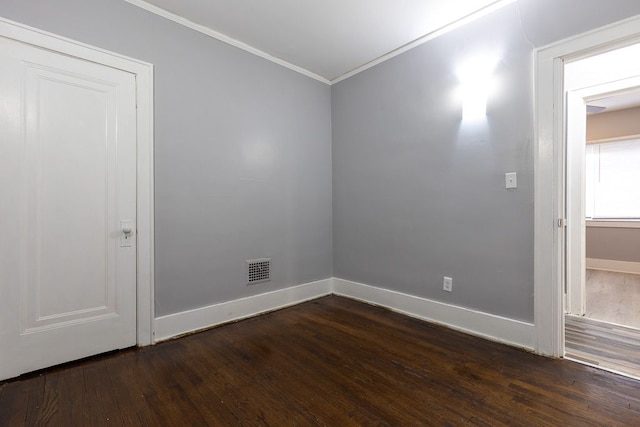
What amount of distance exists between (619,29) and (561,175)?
92 cm

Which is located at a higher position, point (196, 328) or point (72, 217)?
point (72, 217)

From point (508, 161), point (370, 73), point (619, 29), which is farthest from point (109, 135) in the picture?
point (619, 29)

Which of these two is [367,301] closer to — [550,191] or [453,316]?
[453,316]

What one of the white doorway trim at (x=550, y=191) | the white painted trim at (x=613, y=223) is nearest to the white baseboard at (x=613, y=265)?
the white painted trim at (x=613, y=223)

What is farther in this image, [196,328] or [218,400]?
[196,328]

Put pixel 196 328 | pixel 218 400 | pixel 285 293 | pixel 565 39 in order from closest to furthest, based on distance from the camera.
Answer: pixel 218 400 < pixel 565 39 < pixel 196 328 < pixel 285 293

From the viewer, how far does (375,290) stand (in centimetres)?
323

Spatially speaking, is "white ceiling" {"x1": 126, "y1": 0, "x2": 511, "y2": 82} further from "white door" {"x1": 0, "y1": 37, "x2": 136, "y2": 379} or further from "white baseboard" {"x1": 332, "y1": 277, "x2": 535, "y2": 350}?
"white baseboard" {"x1": 332, "y1": 277, "x2": 535, "y2": 350}

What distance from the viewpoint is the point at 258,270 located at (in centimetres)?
300

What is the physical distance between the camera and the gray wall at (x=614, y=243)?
191 inches

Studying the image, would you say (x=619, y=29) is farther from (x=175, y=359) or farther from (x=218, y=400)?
(x=175, y=359)

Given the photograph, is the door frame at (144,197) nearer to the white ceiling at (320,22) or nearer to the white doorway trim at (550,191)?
the white ceiling at (320,22)

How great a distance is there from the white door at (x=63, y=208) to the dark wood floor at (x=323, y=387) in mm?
248

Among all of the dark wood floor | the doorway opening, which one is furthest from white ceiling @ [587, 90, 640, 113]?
the dark wood floor
